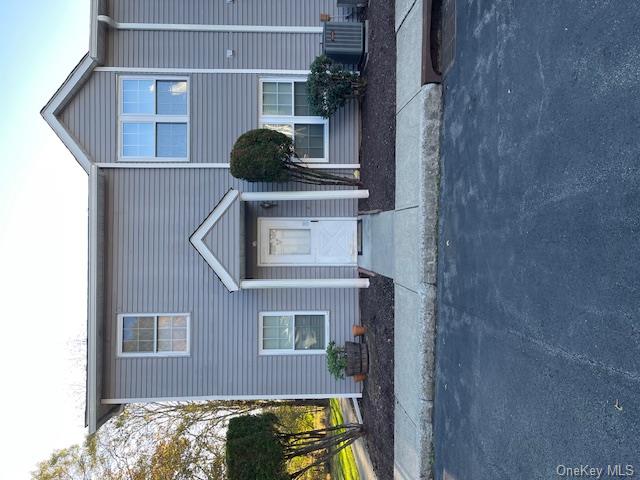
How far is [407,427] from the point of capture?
7.27 meters

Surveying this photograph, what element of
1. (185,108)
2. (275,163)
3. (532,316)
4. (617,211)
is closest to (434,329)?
(532,316)

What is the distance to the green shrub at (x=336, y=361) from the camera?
9.48 m

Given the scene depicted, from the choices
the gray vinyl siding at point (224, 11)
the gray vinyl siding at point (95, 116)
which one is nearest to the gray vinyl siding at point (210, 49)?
the gray vinyl siding at point (224, 11)

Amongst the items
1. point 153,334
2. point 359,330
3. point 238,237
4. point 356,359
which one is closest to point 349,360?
point 356,359

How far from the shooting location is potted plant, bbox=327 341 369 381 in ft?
31.1

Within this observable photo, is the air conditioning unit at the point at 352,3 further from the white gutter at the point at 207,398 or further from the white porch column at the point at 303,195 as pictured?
the white gutter at the point at 207,398

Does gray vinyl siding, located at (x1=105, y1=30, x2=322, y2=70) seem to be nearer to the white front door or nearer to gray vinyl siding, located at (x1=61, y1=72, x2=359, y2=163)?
gray vinyl siding, located at (x1=61, y1=72, x2=359, y2=163)

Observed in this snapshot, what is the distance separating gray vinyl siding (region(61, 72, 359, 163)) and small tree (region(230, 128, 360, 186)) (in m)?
1.15

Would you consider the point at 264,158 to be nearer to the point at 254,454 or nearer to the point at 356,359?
the point at 356,359

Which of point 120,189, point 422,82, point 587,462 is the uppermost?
point 422,82

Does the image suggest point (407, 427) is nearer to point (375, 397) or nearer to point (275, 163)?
point (375, 397)

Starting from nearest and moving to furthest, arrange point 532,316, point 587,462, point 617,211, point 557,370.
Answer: point 617,211, point 587,462, point 557,370, point 532,316

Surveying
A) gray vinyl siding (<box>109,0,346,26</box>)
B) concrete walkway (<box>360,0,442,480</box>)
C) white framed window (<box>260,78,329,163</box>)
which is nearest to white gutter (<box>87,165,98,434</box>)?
gray vinyl siding (<box>109,0,346,26</box>)

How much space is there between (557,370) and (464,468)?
2.58 metres
